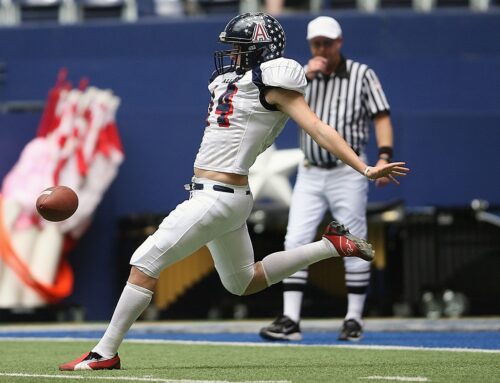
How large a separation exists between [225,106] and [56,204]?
2.83 feet

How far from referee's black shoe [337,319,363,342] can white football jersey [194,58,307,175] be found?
90.8 inches

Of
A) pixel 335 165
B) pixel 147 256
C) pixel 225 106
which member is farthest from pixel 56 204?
pixel 335 165

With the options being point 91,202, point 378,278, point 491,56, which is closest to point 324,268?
point 378,278

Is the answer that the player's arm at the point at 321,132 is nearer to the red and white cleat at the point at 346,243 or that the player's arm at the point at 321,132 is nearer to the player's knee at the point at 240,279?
the red and white cleat at the point at 346,243

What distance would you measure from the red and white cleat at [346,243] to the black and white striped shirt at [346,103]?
75.9 inches

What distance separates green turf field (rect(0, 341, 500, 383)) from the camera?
16.9 ft

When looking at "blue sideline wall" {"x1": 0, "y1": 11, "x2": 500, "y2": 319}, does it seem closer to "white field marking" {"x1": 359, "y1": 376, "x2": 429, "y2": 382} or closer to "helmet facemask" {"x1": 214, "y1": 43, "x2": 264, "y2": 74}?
"helmet facemask" {"x1": 214, "y1": 43, "x2": 264, "y2": 74}

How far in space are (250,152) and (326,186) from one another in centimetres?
225

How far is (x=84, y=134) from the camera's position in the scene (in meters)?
12.6

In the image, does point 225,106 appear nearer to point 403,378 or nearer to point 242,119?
point 242,119

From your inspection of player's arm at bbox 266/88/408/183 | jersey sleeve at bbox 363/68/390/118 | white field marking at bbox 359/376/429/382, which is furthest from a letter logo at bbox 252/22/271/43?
jersey sleeve at bbox 363/68/390/118

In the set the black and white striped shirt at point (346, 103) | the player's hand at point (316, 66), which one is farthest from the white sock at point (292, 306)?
the player's hand at point (316, 66)

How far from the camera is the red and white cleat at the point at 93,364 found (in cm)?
555

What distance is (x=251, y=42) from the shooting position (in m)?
5.88
